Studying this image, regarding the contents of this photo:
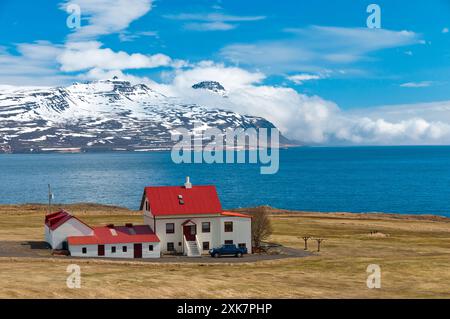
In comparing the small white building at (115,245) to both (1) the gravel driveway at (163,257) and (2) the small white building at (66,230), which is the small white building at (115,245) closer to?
(2) the small white building at (66,230)

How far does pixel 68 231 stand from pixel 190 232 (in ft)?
49.8

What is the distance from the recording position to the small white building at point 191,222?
232 ft

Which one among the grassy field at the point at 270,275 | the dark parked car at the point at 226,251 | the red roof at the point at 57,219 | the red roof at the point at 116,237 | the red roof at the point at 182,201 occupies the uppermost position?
the red roof at the point at 182,201

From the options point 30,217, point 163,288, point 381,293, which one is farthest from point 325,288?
point 30,217

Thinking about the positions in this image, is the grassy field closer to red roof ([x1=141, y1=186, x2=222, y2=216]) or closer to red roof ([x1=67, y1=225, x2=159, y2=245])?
red roof ([x1=67, y1=225, x2=159, y2=245])

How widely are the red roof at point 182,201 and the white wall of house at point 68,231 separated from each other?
8654 mm

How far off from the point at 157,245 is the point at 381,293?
99.7ft

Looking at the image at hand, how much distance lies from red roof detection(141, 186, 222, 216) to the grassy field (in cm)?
1136

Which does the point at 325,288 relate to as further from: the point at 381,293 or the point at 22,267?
the point at 22,267

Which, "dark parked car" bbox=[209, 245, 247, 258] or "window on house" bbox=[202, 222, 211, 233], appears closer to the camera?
"dark parked car" bbox=[209, 245, 247, 258]

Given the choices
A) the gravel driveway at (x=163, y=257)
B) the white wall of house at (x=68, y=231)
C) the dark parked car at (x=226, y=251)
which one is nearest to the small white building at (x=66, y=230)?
the white wall of house at (x=68, y=231)

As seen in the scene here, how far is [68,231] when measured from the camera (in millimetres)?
68625

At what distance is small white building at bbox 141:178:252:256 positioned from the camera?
70.6 meters

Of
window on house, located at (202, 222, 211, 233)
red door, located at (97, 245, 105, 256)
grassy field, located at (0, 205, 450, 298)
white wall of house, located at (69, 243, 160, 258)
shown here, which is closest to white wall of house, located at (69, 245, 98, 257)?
white wall of house, located at (69, 243, 160, 258)
